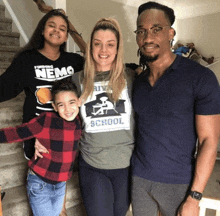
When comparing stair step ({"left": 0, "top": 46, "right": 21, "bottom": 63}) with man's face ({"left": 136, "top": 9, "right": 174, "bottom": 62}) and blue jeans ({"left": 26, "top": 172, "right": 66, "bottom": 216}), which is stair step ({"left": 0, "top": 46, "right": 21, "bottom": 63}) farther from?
man's face ({"left": 136, "top": 9, "right": 174, "bottom": 62})

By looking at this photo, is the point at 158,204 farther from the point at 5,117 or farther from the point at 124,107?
the point at 5,117

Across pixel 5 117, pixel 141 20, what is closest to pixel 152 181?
pixel 141 20

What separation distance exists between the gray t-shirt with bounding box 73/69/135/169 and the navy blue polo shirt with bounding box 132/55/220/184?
0.14 metres

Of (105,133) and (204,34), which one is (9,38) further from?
(204,34)

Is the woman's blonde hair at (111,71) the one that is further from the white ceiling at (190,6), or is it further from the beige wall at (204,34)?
the beige wall at (204,34)

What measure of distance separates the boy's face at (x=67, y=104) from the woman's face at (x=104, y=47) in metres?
0.25

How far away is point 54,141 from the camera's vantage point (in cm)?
119

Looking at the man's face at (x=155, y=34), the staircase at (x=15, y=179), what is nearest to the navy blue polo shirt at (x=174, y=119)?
the man's face at (x=155, y=34)

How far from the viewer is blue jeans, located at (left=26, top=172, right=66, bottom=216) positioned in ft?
3.96

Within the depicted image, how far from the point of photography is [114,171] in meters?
1.19

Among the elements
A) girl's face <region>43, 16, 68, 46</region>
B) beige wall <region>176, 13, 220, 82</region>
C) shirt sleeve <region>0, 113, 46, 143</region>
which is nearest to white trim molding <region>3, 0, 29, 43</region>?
girl's face <region>43, 16, 68, 46</region>

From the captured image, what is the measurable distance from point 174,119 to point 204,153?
0.18m

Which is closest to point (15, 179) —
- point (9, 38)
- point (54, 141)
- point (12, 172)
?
point (12, 172)

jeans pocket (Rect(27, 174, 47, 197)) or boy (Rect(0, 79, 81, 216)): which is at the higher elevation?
boy (Rect(0, 79, 81, 216))
